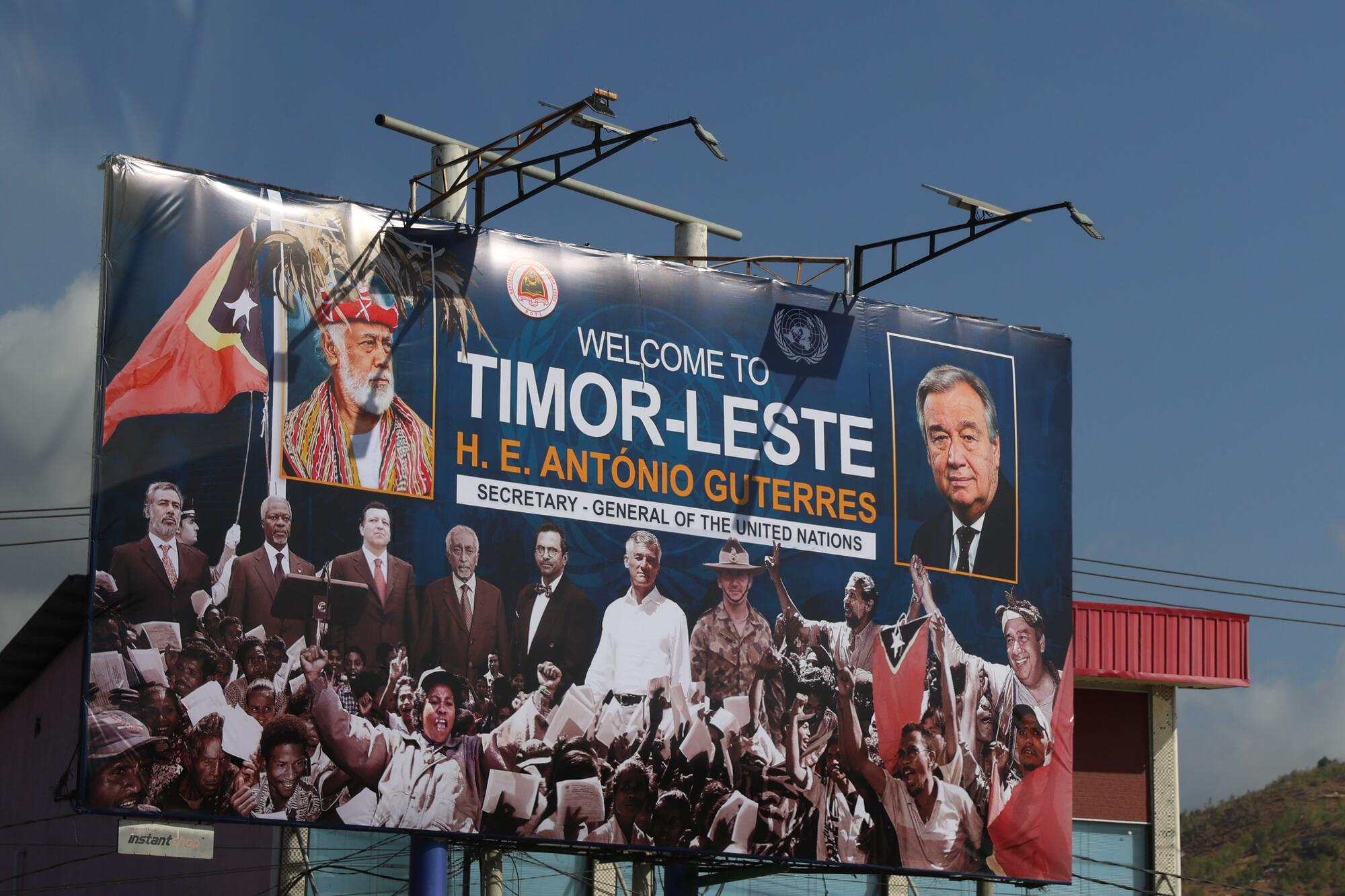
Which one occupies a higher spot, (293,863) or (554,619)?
(554,619)

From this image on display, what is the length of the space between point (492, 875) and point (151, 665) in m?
9.37

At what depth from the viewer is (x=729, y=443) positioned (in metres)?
20.2

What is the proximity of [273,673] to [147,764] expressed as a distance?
1396mm

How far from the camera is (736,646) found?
776 inches

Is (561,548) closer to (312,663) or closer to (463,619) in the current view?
(463,619)

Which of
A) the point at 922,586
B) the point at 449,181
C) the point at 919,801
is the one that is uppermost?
→ the point at 449,181

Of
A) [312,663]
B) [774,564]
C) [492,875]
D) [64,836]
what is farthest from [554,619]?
[64,836]

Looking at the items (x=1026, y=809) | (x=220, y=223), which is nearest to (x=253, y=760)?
(x=220, y=223)

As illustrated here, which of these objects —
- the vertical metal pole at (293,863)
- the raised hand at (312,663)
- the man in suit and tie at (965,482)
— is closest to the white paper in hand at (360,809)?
the raised hand at (312,663)

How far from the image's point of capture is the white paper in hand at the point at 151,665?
16.2 metres

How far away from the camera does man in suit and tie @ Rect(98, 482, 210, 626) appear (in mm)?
16297

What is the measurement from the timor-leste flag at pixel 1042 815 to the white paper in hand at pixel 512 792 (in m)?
5.85

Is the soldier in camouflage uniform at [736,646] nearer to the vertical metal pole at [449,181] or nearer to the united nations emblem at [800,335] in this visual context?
the united nations emblem at [800,335]

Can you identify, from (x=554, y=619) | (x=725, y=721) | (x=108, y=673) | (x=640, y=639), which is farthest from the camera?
(x=725, y=721)
